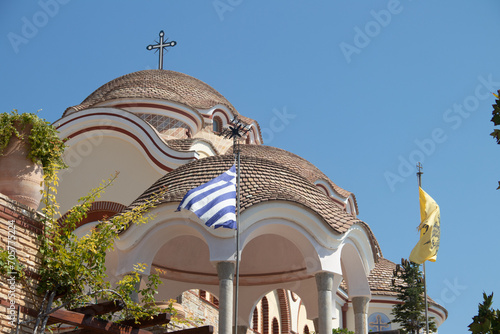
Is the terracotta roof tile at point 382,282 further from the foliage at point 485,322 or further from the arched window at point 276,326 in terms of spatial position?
the foliage at point 485,322

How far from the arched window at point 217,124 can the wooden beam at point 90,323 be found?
16268mm

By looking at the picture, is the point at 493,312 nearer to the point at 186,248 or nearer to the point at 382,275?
the point at 186,248

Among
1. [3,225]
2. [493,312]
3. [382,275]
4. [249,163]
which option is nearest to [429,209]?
[249,163]

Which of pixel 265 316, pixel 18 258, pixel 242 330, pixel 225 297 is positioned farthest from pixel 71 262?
pixel 265 316

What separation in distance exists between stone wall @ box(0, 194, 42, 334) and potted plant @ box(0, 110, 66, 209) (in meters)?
0.30

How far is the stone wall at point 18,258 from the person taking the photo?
32.4 ft

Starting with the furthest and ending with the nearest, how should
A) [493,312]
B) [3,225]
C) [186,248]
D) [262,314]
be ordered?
[262,314] → [186,248] → [3,225] → [493,312]

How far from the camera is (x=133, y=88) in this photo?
86.4 feet

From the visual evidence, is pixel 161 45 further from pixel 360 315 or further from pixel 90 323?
pixel 90 323

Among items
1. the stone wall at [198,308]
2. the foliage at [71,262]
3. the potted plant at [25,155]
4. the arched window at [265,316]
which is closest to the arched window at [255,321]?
the arched window at [265,316]

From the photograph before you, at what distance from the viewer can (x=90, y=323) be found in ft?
34.8

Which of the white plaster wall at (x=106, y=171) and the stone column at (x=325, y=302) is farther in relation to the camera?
the white plaster wall at (x=106, y=171)

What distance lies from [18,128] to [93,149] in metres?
11.3

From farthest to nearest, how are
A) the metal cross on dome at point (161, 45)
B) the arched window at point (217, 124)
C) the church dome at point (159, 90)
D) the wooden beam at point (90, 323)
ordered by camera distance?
the metal cross on dome at point (161, 45) < the arched window at point (217, 124) < the church dome at point (159, 90) < the wooden beam at point (90, 323)
